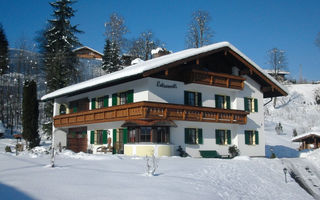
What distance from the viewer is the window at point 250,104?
26.8m

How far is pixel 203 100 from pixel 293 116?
3318 cm

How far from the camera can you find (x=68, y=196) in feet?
25.2

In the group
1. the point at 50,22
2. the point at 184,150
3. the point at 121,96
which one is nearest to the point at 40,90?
the point at 50,22

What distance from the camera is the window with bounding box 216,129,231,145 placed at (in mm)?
24450

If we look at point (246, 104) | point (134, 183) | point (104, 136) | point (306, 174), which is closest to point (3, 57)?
point (104, 136)

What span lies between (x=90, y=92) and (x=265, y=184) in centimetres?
1640

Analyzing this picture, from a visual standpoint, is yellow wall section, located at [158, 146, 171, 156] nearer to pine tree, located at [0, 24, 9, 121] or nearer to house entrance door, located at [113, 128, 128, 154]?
house entrance door, located at [113, 128, 128, 154]

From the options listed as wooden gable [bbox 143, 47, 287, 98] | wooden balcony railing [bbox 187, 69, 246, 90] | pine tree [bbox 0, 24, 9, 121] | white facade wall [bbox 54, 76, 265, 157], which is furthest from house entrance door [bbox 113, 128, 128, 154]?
pine tree [bbox 0, 24, 9, 121]

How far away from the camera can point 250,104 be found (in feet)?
89.9

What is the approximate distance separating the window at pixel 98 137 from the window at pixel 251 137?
10.9 m

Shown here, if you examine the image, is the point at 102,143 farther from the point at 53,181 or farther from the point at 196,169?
the point at 53,181

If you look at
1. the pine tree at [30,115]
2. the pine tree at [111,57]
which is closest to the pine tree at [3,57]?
the pine tree at [111,57]

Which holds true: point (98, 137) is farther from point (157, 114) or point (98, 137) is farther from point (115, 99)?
point (157, 114)

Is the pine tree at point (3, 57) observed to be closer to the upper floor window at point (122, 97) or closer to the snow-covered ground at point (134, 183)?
the upper floor window at point (122, 97)
